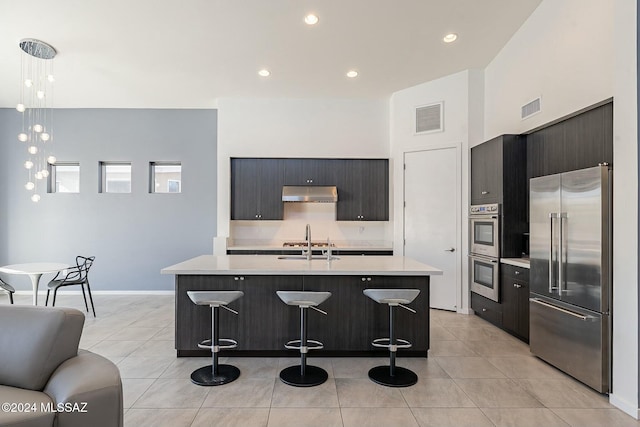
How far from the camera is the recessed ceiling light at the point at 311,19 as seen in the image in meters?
3.84

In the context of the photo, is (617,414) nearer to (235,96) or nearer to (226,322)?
(226,322)

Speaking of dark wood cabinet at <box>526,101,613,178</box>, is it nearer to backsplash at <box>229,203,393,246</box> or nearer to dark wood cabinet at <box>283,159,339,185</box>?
backsplash at <box>229,203,393,246</box>

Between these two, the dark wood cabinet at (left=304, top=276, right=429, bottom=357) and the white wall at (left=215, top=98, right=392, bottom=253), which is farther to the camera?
the white wall at (left=215, top=98, right=392, bottom=253)

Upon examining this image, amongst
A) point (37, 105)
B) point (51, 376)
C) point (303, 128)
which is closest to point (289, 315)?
point (51, 376)

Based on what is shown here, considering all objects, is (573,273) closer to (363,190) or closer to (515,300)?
(515,300)

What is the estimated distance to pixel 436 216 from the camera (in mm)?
5312

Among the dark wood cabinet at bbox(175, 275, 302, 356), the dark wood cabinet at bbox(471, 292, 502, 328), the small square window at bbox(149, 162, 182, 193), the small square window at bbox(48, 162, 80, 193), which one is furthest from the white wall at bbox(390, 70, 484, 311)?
the small square window at bbox(48, 162, 80, 193)

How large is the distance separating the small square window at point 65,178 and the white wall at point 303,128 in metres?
2.74

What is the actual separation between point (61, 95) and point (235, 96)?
9.23 feet

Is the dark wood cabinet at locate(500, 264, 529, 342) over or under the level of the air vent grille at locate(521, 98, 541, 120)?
under

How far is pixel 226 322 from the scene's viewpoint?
3.35m

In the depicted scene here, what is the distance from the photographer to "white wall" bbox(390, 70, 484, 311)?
16.7 ft

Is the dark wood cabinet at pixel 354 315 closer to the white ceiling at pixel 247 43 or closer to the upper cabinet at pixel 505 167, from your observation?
the upper cabinet at pixel 505 167

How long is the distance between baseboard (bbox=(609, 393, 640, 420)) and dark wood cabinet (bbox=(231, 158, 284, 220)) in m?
4.55
